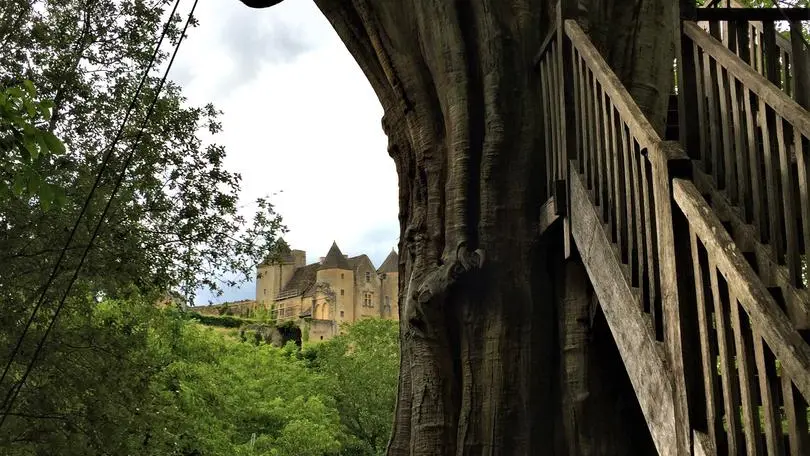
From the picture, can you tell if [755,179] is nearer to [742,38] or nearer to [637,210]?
[637,210]

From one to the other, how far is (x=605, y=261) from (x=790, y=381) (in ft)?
5.80

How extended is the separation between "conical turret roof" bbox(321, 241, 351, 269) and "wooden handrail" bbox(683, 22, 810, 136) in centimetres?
10724

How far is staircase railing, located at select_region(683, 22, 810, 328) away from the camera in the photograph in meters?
3.07

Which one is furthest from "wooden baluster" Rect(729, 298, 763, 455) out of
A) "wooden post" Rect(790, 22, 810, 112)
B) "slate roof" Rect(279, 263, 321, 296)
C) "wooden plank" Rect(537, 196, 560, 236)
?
"slate roof" Rect(279, 263, 321, 296)

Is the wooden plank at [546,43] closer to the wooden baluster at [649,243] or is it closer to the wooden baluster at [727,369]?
the wooden baluster at [649,243]

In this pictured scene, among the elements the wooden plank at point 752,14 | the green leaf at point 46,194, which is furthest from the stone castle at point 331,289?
the green leaf at point 46,194

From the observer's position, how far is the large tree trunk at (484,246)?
5438 millimetres

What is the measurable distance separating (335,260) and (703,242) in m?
110

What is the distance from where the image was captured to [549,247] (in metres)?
5.70

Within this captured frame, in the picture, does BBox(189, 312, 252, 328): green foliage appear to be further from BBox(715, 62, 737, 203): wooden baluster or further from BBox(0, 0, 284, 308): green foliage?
BBox(715, 62, 737, 203): wooden baluster

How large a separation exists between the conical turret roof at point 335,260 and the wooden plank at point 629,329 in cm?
10652

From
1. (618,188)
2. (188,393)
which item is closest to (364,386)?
(188,393)

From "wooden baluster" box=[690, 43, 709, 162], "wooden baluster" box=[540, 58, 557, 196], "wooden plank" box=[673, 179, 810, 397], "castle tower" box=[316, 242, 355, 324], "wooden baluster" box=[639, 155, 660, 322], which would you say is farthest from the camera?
"castle tower" box=[316, 242, 355, 324]

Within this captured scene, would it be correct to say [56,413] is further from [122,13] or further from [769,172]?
[769,172]
